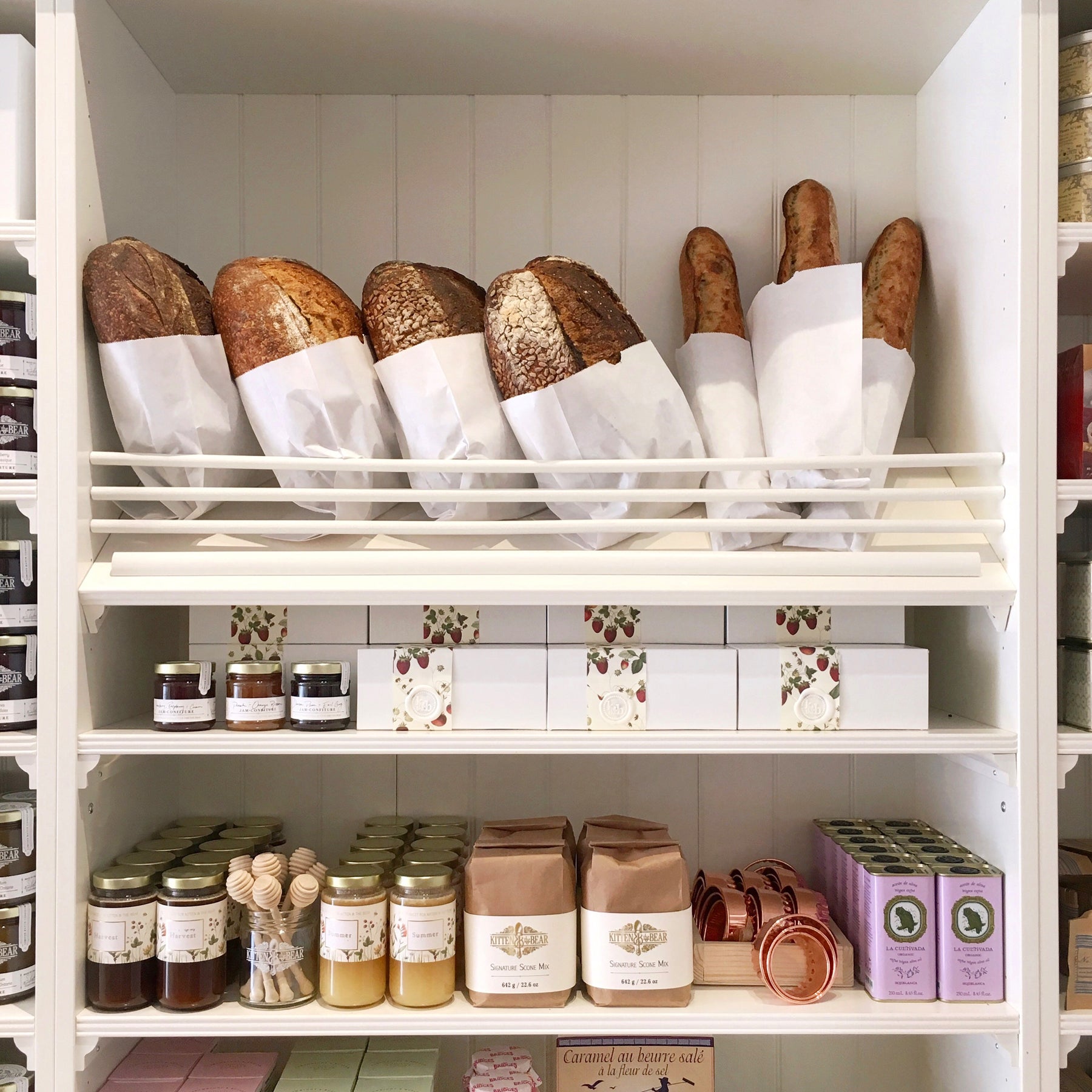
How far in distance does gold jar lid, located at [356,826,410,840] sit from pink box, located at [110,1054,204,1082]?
388 millimetres

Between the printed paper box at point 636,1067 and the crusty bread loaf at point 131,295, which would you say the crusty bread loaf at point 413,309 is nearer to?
the crusty bread loaf at point 131,295

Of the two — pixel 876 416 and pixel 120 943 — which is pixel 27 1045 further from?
pixel 876 416

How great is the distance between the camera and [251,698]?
129 cm

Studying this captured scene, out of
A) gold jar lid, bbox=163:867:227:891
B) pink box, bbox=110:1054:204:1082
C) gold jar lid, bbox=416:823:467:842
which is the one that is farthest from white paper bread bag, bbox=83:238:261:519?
pink box, bbox=110:1054:204:1082

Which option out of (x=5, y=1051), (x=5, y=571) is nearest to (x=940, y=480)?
(x=5, y=571)

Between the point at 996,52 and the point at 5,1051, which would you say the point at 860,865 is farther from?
the point at 5,1051

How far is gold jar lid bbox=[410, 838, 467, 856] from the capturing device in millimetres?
1409

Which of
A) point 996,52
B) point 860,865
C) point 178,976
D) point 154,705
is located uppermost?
point 996,52

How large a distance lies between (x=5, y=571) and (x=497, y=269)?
2.90ft

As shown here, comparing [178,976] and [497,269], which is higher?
[497,269]

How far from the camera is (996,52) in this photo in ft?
4.38

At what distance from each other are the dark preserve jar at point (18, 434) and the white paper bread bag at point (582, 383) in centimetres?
61

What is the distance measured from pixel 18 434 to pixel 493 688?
70 cm

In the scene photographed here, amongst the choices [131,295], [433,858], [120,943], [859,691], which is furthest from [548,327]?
[120,943]
